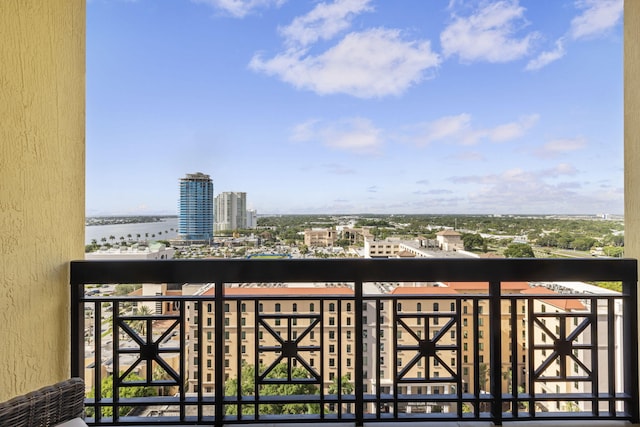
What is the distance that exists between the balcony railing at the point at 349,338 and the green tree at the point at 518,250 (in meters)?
0.22

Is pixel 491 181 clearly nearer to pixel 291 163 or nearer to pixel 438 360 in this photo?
pixel 438 360

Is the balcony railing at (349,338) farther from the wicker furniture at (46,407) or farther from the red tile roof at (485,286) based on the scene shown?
the wicker furniture at (46,407)

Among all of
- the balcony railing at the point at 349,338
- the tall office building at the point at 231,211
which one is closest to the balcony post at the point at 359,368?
the balcony railing at the point at 349,338

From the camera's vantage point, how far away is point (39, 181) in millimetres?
1680

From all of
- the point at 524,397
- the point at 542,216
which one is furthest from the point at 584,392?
the point at 542,216

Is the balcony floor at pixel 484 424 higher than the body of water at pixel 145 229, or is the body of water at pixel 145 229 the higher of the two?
the body of water at pixel 145 229

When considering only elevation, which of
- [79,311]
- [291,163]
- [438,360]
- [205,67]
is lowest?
[438,360]

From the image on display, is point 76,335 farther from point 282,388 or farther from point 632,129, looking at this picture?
point 632,129

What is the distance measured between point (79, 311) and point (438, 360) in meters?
2.16

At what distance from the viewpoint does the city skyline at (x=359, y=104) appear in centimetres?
225

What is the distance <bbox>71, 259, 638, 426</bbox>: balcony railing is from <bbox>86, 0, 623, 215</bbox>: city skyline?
609mm

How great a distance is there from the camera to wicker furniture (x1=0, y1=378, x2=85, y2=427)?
882 millimetres

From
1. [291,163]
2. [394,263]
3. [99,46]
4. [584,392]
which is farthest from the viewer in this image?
[291,163]

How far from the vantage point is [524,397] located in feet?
6.28
